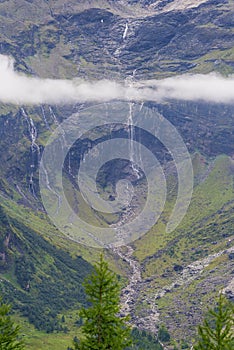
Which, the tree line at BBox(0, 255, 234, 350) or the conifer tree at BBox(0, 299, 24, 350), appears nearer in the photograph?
the tree line at BBox(0, 255, 234, 350)

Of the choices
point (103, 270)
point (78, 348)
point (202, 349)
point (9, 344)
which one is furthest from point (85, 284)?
point (202, 349)

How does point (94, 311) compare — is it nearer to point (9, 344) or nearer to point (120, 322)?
point (120, 322)

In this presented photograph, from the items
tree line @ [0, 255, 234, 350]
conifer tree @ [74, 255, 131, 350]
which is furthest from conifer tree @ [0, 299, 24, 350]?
conifer tree @ [74, 255, 131, 350]

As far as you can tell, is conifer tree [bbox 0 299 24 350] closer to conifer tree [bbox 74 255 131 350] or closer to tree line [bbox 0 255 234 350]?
tree line [bbox 0 255 234 350]

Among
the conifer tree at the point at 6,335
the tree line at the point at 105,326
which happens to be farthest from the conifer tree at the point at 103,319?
the conifer tree at the point at 6,335

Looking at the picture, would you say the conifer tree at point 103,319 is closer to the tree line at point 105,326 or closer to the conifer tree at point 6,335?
the tree line at point 105,326

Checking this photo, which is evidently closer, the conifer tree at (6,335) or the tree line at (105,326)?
the tree line at (105,326)

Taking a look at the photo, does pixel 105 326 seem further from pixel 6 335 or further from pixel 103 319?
pixel 6 335

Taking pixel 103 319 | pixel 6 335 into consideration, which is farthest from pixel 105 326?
pixel 6 335
